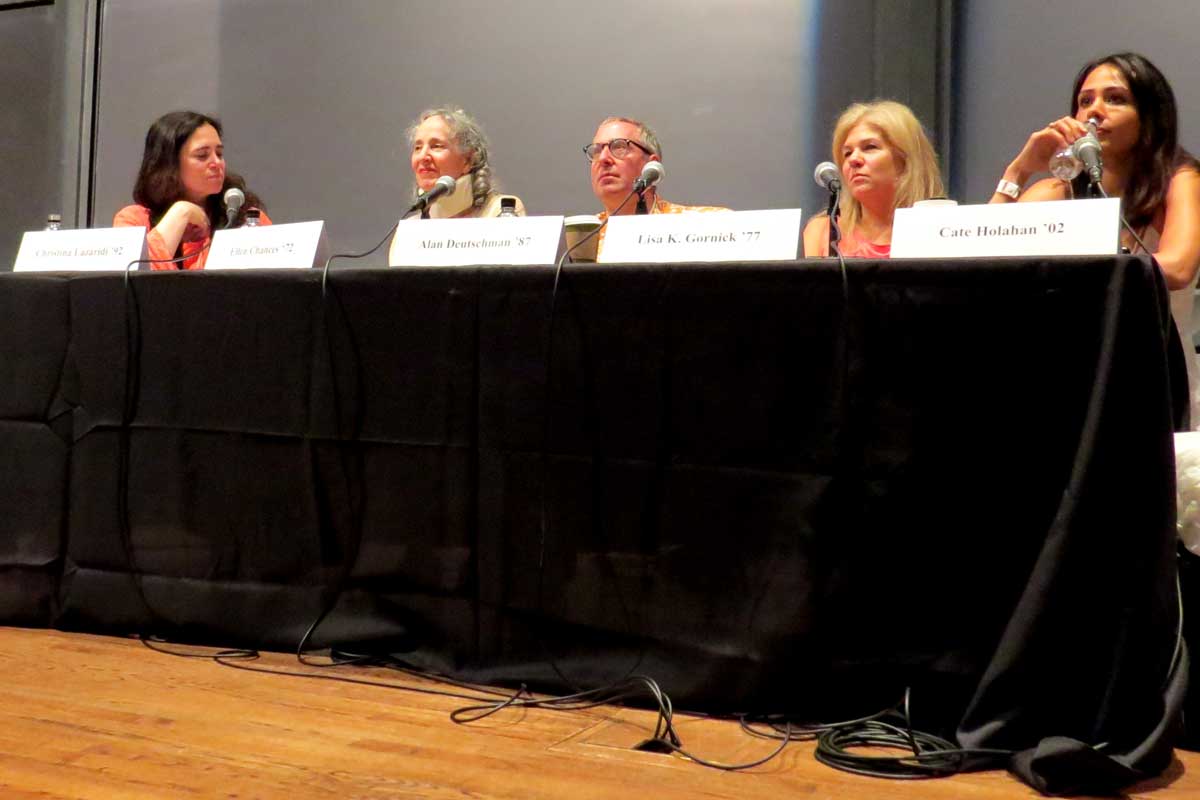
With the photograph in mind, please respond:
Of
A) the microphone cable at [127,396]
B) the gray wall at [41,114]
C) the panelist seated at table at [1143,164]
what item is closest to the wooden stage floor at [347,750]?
the microphone cable at [127,396]

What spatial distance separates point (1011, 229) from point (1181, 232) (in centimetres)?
84

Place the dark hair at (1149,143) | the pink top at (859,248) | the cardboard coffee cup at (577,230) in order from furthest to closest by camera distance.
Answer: the pink top at (859,248), the dark hair at (1149,143), the cardboard coffee cup at (577,230)

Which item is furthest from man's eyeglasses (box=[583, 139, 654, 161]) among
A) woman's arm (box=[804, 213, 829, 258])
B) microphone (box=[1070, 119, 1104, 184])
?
microphone (box=[1070, 119, 1104, 184])

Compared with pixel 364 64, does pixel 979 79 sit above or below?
below

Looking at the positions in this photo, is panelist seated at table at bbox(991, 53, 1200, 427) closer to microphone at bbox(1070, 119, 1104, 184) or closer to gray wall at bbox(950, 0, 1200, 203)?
microphone at bbox(1070, 119, 1104, 184)

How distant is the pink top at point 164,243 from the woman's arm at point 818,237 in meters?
1.36

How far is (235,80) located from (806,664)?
3.76 meters

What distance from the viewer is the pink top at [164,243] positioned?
2.70 m

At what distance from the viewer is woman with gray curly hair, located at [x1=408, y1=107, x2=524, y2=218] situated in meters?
3.02

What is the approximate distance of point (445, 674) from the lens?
71.2 inches

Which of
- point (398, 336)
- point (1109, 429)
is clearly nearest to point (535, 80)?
point (398, 336)

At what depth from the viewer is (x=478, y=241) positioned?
1.89m

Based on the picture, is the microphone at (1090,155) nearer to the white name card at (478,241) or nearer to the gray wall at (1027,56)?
the white name card at (478,241)

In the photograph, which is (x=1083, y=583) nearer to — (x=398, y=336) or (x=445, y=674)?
(x=445, y=674)
